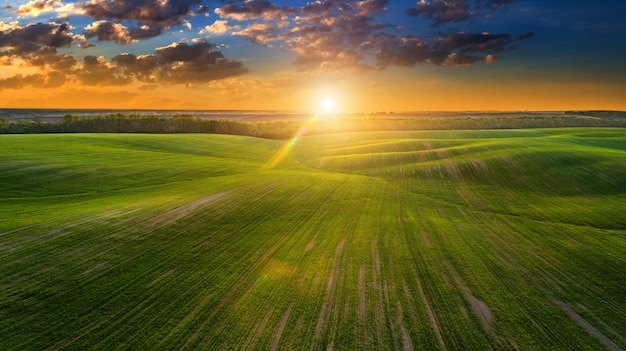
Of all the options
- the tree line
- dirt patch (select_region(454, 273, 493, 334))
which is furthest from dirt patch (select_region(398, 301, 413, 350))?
the tree line

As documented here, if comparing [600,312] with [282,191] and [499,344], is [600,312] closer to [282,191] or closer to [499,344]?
[499,344]

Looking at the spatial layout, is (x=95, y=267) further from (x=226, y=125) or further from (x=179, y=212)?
(x=226, y=125)

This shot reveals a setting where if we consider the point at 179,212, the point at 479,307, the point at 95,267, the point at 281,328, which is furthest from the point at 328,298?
the point at 179,212

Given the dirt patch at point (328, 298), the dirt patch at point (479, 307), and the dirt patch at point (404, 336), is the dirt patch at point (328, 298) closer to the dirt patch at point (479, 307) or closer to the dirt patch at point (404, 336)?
the dirt patch at point (404, 336)

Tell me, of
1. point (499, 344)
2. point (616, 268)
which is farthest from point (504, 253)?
point (499, 344)

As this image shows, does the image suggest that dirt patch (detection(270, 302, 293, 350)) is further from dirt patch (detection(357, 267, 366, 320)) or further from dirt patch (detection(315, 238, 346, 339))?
dirt patch (detection(357, 267, 366, 320))

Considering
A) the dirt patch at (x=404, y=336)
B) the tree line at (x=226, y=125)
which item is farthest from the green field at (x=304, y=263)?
the tree line at (x=226, y=125)
